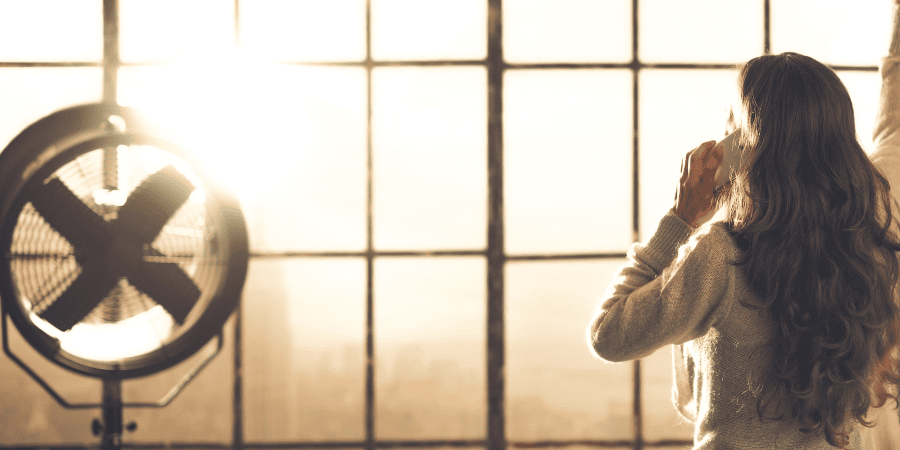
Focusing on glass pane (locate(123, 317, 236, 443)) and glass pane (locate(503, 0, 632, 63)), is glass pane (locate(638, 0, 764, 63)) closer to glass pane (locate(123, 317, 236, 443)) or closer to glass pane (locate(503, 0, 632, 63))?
glass pane (locate(503, 0, 632, 63))

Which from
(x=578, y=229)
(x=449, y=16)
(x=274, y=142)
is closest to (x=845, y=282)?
(x=578, y=229)

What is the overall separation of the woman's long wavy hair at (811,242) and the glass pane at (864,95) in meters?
1.38

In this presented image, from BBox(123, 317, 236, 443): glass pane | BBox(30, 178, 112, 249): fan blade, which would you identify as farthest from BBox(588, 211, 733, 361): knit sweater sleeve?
BBox(123, 317, 236, 443): glass pane

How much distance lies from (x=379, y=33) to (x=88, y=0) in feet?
3.14

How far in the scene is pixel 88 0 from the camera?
1.94 m

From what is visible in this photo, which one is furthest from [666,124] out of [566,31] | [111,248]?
[111,248]

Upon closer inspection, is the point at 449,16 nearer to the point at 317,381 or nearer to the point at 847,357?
the point at 317,381

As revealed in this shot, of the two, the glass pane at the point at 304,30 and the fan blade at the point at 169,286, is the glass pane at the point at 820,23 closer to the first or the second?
the glass pane at the point at 304,30

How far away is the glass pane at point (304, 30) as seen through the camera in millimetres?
1948

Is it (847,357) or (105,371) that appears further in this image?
(105,371)

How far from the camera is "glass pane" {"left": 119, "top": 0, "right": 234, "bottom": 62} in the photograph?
1.93 m

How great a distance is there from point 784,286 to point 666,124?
1.25m

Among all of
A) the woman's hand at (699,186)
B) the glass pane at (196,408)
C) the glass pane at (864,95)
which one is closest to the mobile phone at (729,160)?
the woman's hand at (699,186)

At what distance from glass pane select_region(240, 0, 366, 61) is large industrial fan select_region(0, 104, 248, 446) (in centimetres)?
65
